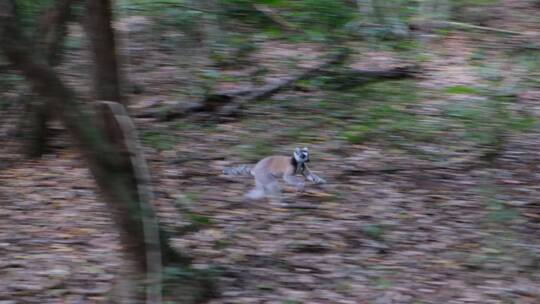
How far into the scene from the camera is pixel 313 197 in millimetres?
8164

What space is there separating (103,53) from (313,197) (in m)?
3.43

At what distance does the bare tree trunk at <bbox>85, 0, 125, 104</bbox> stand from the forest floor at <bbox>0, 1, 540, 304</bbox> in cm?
166

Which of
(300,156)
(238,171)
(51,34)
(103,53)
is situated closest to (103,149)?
(103,53)

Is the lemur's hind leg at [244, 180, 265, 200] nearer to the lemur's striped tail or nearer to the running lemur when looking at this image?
the running lemur

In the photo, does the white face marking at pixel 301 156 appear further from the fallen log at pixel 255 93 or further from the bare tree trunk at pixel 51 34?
the fallen log at pixel 255 93

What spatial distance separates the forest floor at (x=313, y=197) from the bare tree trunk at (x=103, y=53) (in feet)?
5.45

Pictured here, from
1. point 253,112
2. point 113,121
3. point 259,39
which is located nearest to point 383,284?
point 113,121

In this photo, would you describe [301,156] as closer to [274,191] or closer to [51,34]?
[274,191]

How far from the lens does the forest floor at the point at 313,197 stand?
6406 mm

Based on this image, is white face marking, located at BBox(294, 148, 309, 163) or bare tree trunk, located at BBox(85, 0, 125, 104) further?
white face marking, located at BBox(294, 148, 309, 163)

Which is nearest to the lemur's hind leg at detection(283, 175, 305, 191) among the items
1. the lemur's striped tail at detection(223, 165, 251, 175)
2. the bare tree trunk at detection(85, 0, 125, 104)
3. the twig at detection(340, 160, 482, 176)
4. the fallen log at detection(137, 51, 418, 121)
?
the lemur's striped tail at detection(223, 165, 251, 175)

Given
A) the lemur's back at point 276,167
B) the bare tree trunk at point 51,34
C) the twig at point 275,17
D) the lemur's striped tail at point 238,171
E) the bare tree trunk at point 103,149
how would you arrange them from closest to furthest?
the bare tree trunk at point 103,149 → the lemur's back at point 276,167 → the lemur's striped tail at point 238,171 → the bare tree trunk at point 51,34 → the twig at point 275,17

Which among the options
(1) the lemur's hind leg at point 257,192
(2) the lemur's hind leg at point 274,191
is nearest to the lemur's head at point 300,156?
(2) the lemur's hind leg at point 274,191

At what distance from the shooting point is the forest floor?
252 inches
